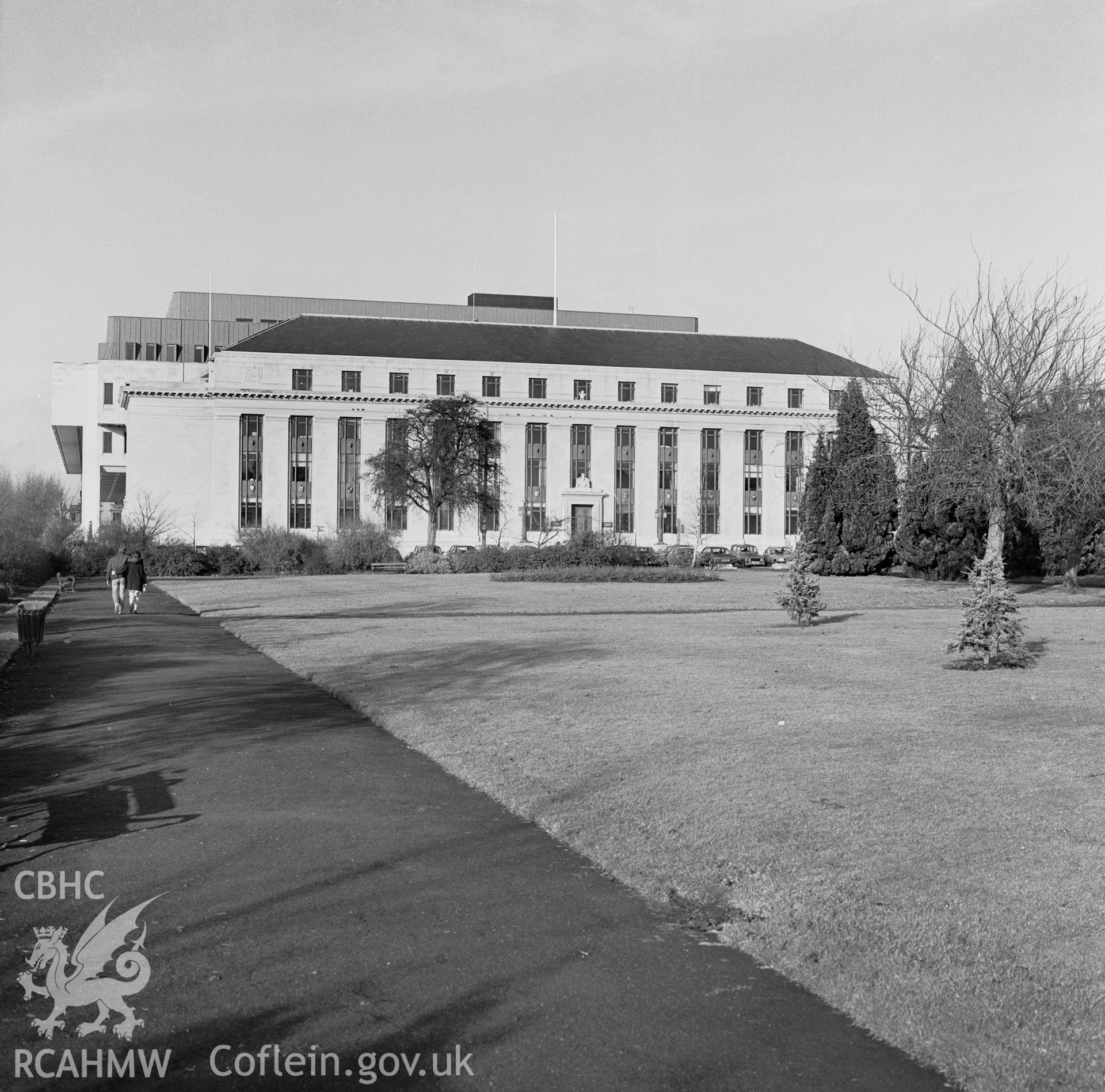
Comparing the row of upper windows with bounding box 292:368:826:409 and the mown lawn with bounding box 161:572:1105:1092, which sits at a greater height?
the row of upper windows with bounding box 292:368:826:409

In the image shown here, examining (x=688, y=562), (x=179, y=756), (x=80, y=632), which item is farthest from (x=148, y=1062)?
(x=688, y=562)

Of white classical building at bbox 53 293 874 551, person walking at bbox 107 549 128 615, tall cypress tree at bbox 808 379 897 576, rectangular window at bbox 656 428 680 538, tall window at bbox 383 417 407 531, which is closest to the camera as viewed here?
person walking at bbox 107 549 128 615

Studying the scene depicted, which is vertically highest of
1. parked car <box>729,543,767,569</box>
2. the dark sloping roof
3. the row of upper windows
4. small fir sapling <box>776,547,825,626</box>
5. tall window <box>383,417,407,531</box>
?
the dark sloping roof

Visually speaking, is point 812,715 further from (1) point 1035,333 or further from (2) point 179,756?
(1) point 1035,333

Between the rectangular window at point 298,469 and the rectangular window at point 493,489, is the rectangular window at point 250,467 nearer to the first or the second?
the rectangular window at point 298,469

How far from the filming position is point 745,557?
78.7m

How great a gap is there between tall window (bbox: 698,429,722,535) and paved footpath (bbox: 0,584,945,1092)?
84459 millimetres

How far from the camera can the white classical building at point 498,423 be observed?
86.9 m

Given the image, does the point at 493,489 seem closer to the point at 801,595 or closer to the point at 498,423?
the point at 498,423

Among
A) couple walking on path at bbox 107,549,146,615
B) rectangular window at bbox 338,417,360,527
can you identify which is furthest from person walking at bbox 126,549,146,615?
rectangular window at bbox 338,417,360,527

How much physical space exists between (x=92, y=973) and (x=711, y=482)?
90.2 metres

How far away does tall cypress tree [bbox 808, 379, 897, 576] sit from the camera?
5294 centimetres

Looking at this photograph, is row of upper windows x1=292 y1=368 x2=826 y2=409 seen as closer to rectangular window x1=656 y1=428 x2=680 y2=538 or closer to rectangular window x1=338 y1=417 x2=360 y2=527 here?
rectangular window x1=338 y1=417 x2=360 y2=527

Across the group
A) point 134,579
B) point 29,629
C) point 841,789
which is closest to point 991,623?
point 841,789
